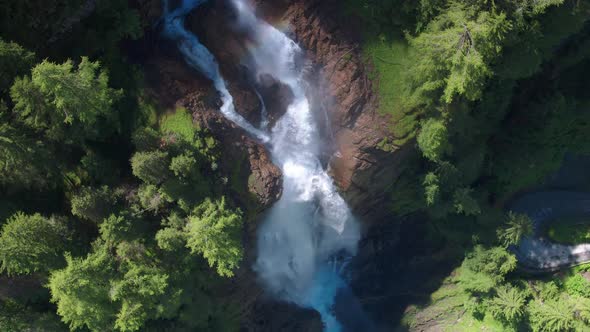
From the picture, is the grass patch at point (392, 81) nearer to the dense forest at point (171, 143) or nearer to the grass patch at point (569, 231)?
the dense forest at point (171, 143)

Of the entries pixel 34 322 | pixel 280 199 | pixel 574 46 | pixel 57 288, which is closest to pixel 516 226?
pixel 574 46

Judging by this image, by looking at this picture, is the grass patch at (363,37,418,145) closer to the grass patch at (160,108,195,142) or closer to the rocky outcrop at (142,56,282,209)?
the rocky outcrop at (142,56,282,209)

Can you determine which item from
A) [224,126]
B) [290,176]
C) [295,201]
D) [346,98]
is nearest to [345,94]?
[346,98]

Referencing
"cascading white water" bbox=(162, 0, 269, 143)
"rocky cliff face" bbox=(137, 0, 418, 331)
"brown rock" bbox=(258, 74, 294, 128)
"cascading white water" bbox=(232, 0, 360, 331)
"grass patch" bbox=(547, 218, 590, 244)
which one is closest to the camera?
"rocky cliff face" bbox=(137, 0, 418, 331)

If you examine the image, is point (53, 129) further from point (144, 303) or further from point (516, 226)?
point (516, 226)

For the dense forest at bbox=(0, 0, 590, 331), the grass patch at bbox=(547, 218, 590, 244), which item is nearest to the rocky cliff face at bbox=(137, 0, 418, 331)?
the dense forest at bbox=(0, 0, 590, 331)

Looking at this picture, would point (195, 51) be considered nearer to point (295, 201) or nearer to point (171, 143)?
point (171, 143)

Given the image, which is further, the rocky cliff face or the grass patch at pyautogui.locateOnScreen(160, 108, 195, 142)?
the rocky cliff face

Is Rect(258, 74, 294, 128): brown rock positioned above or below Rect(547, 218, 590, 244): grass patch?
above

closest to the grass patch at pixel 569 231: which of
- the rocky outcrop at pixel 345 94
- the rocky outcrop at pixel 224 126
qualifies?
the rocky outcrop at pixel 345 94
